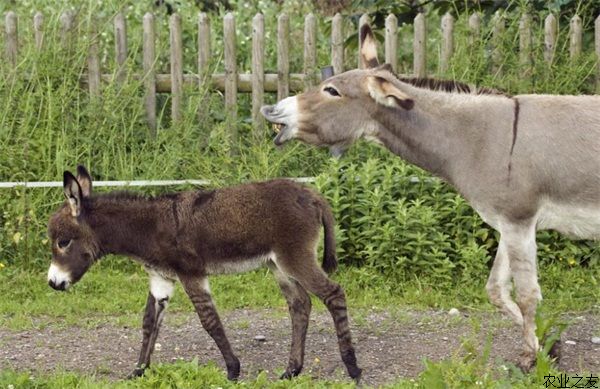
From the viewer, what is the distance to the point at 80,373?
636 cm

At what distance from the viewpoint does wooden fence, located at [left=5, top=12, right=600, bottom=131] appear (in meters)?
9.98

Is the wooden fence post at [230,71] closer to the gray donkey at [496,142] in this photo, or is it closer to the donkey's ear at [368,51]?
the donkey's ear at [368,51]

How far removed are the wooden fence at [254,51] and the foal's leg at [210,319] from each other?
378 centimetres

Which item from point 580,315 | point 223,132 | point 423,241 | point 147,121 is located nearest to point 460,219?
point 423,241

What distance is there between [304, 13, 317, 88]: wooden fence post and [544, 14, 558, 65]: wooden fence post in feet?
7.07

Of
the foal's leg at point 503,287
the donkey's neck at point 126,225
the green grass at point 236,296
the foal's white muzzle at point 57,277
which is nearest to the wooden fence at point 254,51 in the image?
the green grass at point 236,296

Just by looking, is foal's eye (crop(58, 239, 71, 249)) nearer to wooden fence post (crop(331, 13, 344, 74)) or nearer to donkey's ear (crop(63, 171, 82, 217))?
donkey's ear (crop(63, 171, 82, 217))

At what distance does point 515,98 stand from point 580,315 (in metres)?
2.19

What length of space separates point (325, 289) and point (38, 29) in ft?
16.6

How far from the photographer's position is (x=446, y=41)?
33.0 ft

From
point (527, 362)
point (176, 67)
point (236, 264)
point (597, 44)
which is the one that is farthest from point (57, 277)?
point (597, 44)

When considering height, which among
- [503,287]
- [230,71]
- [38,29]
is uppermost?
[38,29]

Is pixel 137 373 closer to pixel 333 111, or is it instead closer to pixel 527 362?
pixel 333 111

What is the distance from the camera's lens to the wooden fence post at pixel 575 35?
993 cm
